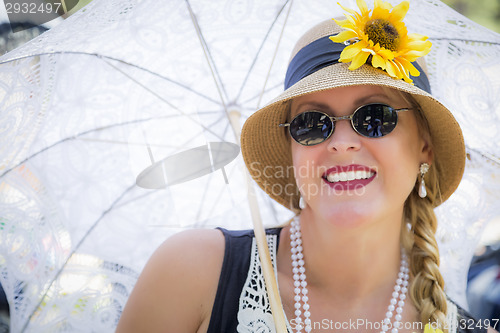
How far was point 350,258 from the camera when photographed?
2.19 metres

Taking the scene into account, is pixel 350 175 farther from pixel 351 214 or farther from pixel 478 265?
pixel 478 265

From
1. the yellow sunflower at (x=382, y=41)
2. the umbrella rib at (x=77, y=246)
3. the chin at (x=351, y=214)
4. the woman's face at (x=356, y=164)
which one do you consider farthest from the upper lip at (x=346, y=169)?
the umbrella rib at (x=77, y=246)

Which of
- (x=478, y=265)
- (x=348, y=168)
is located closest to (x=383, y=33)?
(x=348, y=168)

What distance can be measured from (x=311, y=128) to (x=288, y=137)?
53 cm

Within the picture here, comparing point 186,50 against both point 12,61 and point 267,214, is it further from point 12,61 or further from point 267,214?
point 267,214

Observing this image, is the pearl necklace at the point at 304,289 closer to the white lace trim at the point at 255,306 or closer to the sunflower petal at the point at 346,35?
the white lace trim at the point at 255,306

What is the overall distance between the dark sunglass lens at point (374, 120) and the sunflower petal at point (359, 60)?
0.64 feet

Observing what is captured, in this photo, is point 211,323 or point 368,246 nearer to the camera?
point 211,323

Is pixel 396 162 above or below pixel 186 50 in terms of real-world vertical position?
below

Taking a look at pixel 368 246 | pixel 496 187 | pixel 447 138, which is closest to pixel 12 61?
pixel 368 246

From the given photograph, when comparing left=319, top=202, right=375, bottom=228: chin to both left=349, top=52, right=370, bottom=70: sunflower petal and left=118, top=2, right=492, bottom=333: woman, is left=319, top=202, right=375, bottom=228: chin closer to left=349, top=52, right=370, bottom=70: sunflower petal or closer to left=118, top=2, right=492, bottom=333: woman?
left=118, top=2, right=492, bottom=333: woman

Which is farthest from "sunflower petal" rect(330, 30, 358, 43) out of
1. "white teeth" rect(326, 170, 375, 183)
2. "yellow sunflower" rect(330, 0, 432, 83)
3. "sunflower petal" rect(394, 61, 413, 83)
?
"white teeth" rect(326, 170, 375, 183)

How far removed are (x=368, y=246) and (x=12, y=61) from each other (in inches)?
82.0

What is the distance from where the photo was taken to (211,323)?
2021mm
